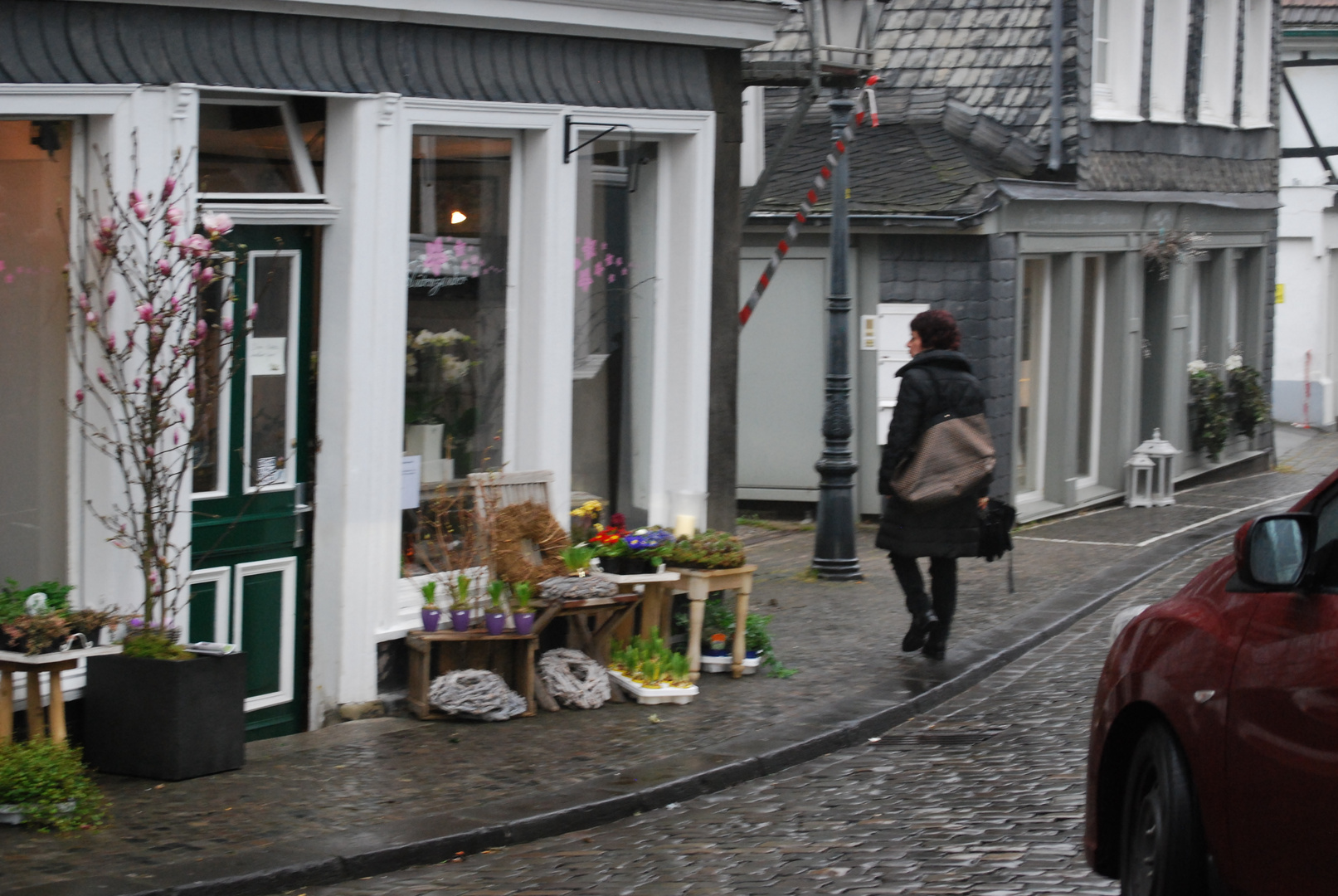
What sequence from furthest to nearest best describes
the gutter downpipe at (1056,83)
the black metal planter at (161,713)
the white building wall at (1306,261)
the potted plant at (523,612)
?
the white building wall at (1306,261) → the gutter downpipe at (1056,83) → the potted plant at (523,612) → the black metal planter at (161,713)

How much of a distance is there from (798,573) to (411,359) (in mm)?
5160

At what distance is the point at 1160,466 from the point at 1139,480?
0.25m

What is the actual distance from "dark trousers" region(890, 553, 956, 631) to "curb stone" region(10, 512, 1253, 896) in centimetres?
30

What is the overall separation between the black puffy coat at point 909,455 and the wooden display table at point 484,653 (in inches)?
69.0

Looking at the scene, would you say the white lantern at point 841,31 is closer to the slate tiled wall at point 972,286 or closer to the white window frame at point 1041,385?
the slate tiled wall at point 972,286

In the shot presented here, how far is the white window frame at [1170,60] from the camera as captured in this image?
18516 mm

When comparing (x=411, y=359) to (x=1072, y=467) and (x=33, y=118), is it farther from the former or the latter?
(x=1072, y=467)

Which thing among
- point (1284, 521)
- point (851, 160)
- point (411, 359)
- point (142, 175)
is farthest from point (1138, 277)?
point (1284, 521)

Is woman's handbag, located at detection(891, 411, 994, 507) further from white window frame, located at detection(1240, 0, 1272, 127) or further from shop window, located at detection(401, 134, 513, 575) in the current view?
white window frame, located at detection(1240, 0, 1272, 127)

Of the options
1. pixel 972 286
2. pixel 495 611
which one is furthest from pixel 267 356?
pixel 972 286

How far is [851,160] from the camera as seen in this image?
16016 millimetres

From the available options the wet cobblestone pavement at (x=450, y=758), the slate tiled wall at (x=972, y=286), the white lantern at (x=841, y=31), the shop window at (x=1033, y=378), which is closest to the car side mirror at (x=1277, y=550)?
the wet cobblestone pavement at (x=450, y=758)

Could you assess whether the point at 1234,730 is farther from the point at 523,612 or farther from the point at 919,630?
the point at 919,630

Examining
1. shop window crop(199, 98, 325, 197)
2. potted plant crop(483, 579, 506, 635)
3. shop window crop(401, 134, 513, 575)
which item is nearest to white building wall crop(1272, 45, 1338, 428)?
shop window crop(401, 134, 513, 575)
